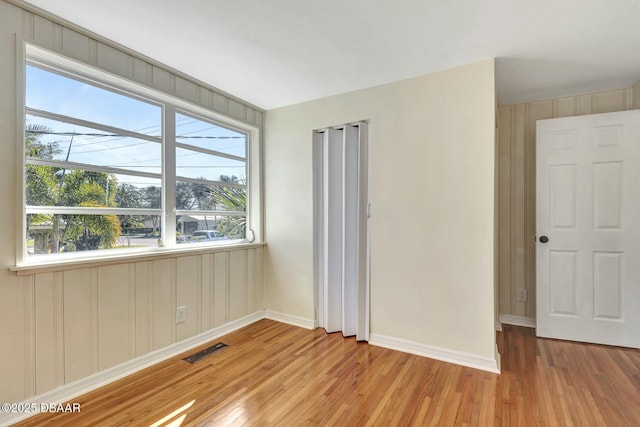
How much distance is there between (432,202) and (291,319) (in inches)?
75.8

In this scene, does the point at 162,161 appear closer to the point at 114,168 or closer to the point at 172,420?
the point at 114,168

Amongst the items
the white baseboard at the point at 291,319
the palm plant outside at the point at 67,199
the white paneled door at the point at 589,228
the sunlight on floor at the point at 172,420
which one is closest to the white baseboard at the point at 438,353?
the white baseboard at the point at 291,319

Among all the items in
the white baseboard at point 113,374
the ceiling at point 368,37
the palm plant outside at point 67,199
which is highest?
the ceiling at point 368,37

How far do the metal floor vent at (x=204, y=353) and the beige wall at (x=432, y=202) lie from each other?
4.56 ft

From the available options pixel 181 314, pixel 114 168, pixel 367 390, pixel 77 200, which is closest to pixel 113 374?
pixel 181 314

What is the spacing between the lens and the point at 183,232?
9.00 ft

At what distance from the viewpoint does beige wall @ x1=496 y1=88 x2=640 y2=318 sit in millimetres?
3203

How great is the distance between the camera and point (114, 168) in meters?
2.24

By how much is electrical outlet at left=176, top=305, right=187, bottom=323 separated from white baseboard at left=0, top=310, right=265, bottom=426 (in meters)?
0.19

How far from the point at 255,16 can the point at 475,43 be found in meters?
1.49

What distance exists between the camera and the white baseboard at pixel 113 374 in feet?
5.78

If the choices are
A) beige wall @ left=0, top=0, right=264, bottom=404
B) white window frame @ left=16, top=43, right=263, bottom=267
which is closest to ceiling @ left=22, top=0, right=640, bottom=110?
beige wall @ left=0, top=0, right=264, bottom=404

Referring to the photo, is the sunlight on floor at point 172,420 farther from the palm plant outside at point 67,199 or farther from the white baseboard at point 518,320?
the white baseboard at point 518,320

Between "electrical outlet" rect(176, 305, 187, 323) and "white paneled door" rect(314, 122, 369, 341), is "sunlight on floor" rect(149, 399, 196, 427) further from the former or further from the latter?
"white paneled door" rect(314, 122, 369, 341)
